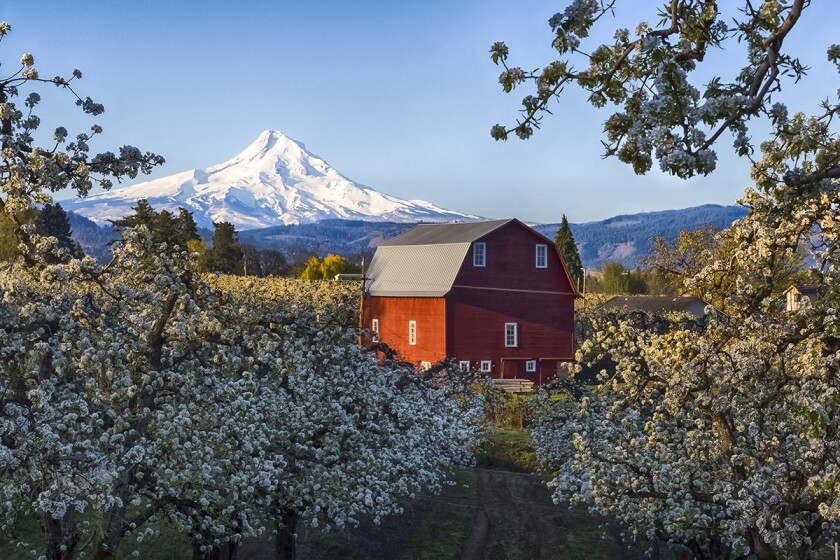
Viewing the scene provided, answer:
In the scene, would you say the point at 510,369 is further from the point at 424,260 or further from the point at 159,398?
the point at 159,398

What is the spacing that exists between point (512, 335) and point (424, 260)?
766 centimetres

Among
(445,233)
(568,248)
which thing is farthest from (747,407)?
(568,248)

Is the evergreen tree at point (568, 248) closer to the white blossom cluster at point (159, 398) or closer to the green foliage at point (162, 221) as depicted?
the green foliage at point (162, 221)

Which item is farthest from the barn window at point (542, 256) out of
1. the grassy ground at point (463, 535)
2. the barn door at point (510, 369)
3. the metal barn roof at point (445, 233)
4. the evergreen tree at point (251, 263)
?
the evergreen tree at point (251, 263)

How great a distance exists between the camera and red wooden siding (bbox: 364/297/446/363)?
5784cm

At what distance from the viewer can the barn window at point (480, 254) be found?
5906 cm

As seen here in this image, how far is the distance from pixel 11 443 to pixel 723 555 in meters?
13.9

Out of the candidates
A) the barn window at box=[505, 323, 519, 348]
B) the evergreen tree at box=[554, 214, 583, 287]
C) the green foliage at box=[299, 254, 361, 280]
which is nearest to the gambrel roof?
the barn window at box=[505, 323, 519, 348]

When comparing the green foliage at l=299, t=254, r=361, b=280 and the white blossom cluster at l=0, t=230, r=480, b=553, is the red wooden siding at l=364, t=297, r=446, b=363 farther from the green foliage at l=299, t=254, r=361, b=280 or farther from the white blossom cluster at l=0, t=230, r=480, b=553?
the green foliage at l=299, t=254, r=361, b=280

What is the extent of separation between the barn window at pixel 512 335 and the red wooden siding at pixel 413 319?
14.7 ft

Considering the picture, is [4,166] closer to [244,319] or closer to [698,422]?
[244,319]

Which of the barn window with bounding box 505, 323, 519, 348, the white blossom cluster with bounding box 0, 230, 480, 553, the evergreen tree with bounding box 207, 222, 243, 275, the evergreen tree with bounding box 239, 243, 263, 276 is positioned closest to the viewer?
the white blossom cluster with bounding box 0, 230, 480, 553

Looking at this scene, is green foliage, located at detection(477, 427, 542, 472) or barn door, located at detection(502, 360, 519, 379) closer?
green foliage, located at detection(477, 427, 542, 472)

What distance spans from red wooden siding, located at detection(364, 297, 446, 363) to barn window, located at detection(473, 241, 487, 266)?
11.7ft
